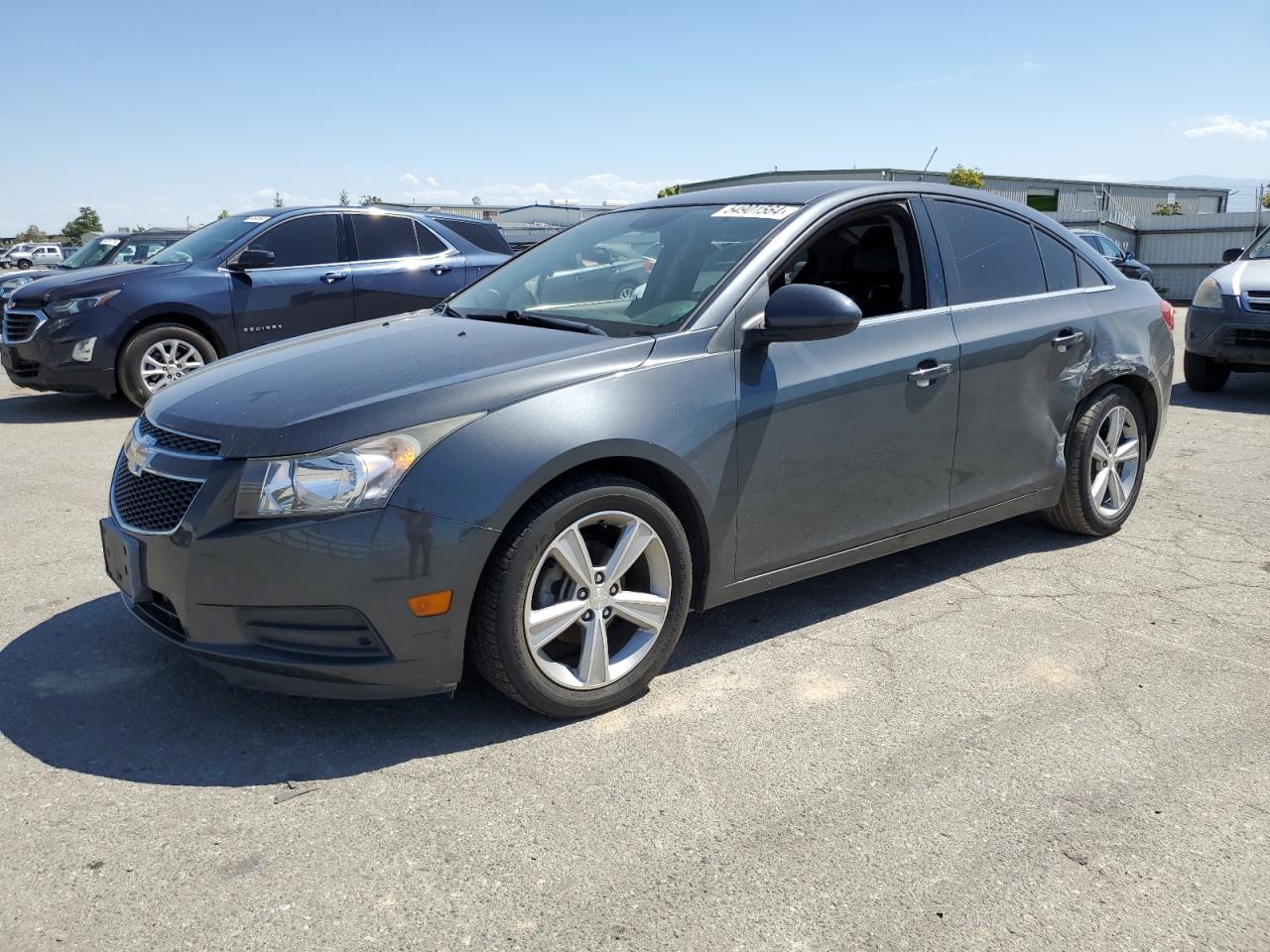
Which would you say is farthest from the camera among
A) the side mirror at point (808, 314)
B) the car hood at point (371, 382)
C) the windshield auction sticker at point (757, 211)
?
the windshield auction sticker at point (757, 211)

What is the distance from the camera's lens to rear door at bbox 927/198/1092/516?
4344 mm

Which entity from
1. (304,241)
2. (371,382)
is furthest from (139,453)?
(304,241)

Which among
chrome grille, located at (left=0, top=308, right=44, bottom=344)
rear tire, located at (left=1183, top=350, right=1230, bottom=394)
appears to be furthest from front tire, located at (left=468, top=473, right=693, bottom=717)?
rear tire, located at (left=1183, top=350, right=1230, bottom=394)

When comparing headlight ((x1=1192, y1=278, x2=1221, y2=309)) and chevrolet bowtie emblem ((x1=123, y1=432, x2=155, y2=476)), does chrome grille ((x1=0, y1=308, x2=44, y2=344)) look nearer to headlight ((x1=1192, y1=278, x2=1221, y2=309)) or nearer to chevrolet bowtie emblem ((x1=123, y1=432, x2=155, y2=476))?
chevrolet bowtie emblem ((x1=123, y1=432, x2=155, y2=476))

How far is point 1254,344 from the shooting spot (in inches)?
353

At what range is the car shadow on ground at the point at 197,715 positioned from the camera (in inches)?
122

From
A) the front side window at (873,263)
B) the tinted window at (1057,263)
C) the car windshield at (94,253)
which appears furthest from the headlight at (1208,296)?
the car windshield at (94,253)

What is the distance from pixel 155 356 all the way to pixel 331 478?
22.4 feet

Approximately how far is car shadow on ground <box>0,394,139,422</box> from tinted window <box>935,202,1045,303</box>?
718 centimetres

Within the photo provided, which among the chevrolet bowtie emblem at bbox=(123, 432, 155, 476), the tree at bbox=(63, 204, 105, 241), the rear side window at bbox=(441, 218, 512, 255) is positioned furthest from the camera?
the tree at bbox=(63, 204, 105, 241)

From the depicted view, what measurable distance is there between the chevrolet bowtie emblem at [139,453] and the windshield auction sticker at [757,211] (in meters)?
2.20

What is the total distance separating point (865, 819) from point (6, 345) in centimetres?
871

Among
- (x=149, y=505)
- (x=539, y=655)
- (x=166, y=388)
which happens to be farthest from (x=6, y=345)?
(x=539, y=655)

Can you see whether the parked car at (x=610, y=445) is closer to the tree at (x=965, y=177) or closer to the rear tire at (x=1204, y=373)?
the rear tire at (x=1204, y=373)
